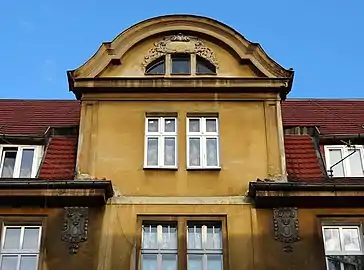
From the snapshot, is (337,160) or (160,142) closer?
(160,142)

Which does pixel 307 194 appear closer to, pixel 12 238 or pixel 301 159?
pixel 301 159

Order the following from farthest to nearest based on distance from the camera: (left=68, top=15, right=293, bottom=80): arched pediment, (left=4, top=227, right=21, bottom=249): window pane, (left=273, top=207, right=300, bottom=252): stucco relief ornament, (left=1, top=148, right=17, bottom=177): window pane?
1. (left=68, top=15, right=293, bottom=80): arched pediment
2. (left=1, top=148, right=17, bottom=177): window pane
3. (left=4, top=227, right=21, bottom=249): window pane
4. (left=273, top=207, right=300, bottom=252): stucco relief ornament

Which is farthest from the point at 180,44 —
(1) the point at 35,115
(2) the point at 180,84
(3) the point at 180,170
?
(1) the point at 35,115

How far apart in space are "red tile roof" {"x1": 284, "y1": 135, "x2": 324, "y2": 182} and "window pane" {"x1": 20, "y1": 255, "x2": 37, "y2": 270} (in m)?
5.54

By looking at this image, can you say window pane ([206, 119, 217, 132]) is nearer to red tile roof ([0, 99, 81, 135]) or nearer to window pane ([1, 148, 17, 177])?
red tile roof ([0, 99, 81, 135])

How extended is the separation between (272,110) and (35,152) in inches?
216

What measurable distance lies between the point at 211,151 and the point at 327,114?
517 cm

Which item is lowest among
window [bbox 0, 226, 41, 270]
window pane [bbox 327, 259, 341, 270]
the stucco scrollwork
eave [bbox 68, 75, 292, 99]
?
window pane [bbox 327, 259, 341, 270]

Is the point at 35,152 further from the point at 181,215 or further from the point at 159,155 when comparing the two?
the point at 181,215

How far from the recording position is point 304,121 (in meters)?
18.0

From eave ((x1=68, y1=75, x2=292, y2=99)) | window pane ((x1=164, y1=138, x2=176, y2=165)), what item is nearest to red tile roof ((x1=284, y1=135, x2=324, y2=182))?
eave ((x1=68, y1=75, x2=292, y2=99))

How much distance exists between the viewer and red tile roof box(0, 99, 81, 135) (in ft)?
54.3

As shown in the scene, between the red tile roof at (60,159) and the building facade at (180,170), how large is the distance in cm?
3

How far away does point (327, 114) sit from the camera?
734 inches
